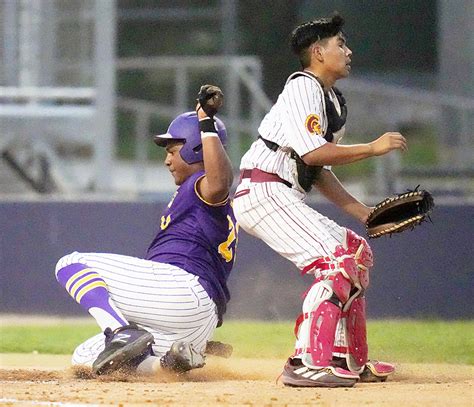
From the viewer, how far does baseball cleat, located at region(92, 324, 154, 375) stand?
566cm

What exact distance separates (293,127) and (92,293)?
1196mm

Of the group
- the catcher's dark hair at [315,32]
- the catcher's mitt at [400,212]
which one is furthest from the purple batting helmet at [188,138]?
the catcher's mitt at [400,212]

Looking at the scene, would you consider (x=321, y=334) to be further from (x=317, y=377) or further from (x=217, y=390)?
(x=217, y=390)

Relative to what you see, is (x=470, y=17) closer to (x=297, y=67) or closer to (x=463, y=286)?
(x=297, y=67)

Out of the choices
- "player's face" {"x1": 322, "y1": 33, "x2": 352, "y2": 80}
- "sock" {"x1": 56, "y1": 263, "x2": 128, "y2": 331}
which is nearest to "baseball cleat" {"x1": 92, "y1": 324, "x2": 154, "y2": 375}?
"sock" {"x1": 56, "y1": 263, "x2": 128, "y2": 331}

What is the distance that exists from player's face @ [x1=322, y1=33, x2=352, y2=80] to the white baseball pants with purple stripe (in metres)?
1.19

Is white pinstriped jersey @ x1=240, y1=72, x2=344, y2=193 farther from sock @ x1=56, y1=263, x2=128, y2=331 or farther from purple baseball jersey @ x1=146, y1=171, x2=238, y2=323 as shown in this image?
sock @ x1=56, y1=263, x2=128, y2=331

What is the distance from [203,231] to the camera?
6.10 metres

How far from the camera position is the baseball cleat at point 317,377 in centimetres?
570

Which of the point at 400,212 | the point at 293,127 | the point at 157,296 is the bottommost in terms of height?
the point at 157,296

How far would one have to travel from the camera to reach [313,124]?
580cm

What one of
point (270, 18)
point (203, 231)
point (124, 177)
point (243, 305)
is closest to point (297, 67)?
point (270, 18)

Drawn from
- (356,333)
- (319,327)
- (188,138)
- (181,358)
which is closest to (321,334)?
(319,327)

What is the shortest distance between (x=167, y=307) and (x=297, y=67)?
7.55 m
